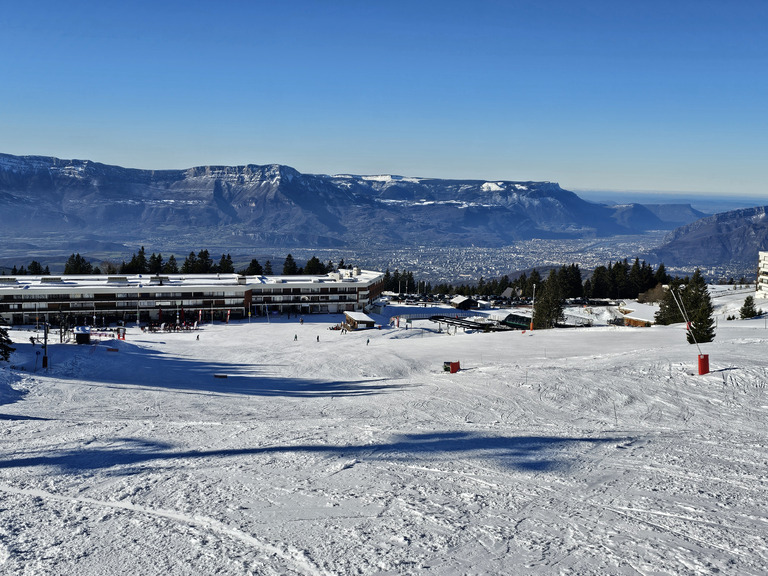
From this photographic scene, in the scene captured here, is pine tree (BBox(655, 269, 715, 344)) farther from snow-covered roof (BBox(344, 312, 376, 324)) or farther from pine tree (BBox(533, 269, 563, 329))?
snow-covered roof (BBox(344, 312, 376, 324))

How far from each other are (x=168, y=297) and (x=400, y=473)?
238 ft

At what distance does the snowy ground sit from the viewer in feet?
36.9

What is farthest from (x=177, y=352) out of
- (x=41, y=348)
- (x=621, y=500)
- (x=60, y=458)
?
(x=621, y=500)

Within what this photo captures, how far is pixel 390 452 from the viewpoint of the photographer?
17.9 metres

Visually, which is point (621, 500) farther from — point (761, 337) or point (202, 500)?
point (761, 337)

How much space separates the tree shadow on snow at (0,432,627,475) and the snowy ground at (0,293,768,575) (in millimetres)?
94

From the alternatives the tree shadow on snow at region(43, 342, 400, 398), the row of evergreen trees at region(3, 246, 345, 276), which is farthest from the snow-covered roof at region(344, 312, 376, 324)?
the row of evergreen trees at region(3, 246, 345, 276)

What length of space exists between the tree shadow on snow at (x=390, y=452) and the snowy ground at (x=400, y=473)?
0.31 ft

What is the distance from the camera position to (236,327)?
236ft

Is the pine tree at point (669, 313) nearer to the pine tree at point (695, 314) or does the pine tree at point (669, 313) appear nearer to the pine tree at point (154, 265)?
the pine tree at point (695, 314)

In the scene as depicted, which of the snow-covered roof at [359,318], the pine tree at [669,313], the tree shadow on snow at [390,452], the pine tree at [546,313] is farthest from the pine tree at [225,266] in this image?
the tree shadow on snow at [390,452]

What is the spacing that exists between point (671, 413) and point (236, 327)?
54.8m

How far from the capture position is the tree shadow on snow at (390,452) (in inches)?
643

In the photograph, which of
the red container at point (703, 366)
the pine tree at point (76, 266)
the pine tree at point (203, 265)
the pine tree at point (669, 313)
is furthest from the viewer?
the pine tree at point (76, 266)
